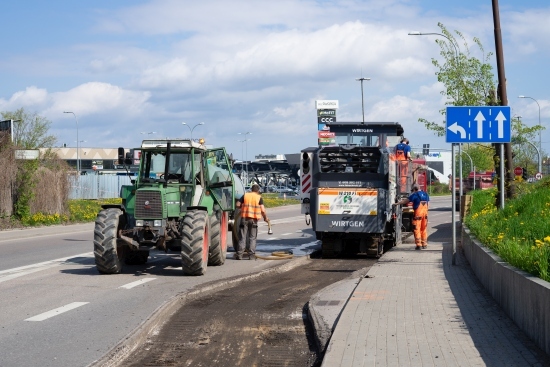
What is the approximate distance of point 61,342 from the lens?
31.9ft

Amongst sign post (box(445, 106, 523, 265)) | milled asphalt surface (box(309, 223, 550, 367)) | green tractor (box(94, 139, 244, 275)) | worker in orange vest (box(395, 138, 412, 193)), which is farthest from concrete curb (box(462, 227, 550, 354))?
worker in orange vest (box(395, 138, 412, 193))

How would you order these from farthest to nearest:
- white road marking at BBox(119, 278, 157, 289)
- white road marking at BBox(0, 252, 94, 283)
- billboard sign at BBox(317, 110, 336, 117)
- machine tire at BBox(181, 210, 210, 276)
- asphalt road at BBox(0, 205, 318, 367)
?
billboard sign at BBox(317, 110, 336, 117) < white road marking at BBox(0, 252, 94, 283) < machine tire at BBox(181, 210, 210, 276) < white road marking at BBox(119, 278, 157, 289) < asphalt road at BBox(0, 205, 318, 367)

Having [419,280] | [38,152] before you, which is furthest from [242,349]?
[38,152]

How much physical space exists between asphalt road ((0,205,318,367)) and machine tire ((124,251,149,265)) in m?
0.19

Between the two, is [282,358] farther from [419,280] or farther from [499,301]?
[419,280]

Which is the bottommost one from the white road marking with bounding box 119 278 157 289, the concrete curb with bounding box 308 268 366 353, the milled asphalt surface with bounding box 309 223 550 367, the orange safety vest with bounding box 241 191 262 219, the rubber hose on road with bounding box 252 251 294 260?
the concrete curb with bounding box 308 268 366 353

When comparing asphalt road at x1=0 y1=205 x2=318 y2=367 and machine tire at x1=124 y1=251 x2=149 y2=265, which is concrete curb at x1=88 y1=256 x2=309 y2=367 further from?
machine tire at x1=124 y1=251 x2=149 y2=265

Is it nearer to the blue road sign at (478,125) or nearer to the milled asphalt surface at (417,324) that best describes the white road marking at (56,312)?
the milled asphalt surface at (417,324)

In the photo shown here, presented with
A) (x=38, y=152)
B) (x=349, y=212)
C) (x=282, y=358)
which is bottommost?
(x=282, y=358)

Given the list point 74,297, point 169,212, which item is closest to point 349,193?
point 169,212

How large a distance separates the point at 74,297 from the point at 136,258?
18.3 feet

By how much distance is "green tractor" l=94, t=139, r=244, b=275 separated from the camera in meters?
16.7

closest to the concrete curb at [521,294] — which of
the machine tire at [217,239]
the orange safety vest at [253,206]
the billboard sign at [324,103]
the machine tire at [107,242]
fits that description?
the machine tire at [217,239]

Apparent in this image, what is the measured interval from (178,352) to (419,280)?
24.1ft
